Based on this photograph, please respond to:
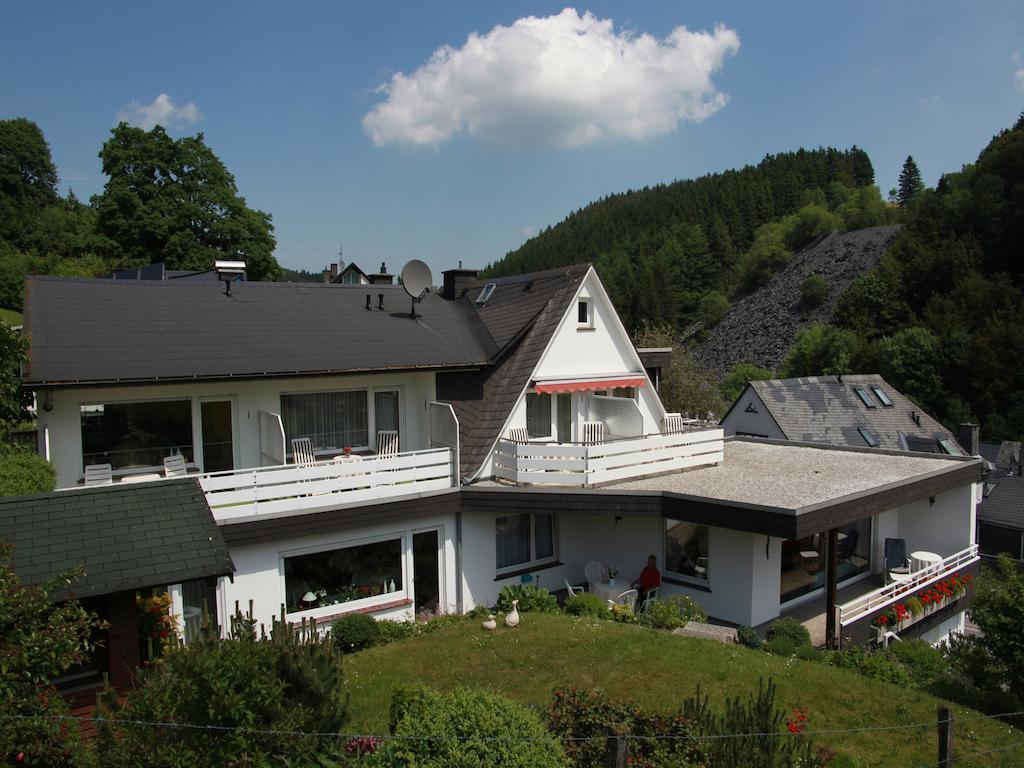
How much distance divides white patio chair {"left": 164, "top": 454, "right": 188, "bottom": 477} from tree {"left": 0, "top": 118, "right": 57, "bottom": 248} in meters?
58.5

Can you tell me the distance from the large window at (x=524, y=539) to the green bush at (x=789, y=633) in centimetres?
550

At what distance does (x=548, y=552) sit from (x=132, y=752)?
486 inches

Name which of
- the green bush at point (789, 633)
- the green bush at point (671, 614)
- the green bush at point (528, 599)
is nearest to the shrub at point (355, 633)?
the green bush at point (528, 599)

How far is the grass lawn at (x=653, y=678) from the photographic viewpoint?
10.4 metres

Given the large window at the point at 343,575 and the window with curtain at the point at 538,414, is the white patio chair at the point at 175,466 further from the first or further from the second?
the window with curtain at the point at 538,414

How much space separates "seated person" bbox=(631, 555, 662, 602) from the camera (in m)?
16.2

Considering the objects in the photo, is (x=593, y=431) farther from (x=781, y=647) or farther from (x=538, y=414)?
(x=781, y=647)

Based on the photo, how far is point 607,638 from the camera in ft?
43.2

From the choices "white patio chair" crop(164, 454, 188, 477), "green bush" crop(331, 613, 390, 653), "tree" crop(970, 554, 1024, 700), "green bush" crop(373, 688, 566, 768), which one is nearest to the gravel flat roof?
"tree" crop(970, 554, 1024, 700)

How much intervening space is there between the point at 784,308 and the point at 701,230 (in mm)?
42773

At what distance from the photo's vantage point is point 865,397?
4412 centimetres

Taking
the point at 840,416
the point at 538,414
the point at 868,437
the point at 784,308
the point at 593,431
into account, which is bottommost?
the point at 868,437

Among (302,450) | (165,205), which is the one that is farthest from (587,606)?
(165,205)

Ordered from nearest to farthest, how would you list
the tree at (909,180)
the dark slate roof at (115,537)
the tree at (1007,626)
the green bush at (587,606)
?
the dark slate roof at (115,537) < the tree at (1007,626) < the green bush at (587,606) < the tree at (909,180)
